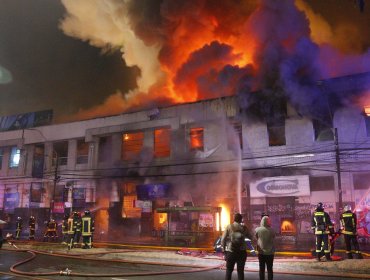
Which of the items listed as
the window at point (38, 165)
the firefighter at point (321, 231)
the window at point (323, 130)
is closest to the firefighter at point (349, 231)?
the firefighter at point (321, 231)

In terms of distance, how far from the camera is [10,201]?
33.0m

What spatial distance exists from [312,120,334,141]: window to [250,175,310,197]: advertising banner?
8.83 feet

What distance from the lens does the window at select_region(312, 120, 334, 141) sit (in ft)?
70.8

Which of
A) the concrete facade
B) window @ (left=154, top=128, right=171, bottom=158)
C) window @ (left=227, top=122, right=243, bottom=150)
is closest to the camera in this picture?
the concrete facade

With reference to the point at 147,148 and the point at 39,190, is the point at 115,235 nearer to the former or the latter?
the point at 147,148

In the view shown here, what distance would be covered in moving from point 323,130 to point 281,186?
14.3 ft

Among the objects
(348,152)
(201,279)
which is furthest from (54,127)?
(201,279)

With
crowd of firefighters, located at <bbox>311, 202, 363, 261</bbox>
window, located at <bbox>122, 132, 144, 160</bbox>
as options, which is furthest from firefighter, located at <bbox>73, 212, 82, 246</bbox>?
window, located at <bbox>122, 132, 144, 160</bbox>

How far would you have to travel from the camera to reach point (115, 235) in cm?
2678

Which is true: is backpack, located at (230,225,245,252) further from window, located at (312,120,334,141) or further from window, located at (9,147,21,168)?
window, located at (9,147,21,168)

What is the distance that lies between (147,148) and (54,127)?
1047cm

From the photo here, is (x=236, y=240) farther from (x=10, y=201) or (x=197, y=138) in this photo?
(x=10, y=201)

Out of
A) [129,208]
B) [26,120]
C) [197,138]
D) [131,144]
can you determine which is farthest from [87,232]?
[26,120]

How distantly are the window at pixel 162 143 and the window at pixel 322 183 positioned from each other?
10675 mm
